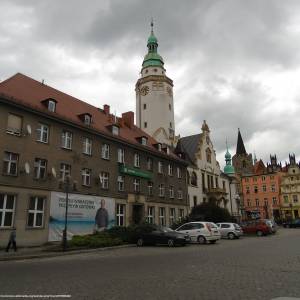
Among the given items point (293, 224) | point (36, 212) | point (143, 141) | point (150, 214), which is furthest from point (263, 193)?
point (36, 212)

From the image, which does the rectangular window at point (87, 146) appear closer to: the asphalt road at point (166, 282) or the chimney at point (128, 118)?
the chimney at point (128, 118)

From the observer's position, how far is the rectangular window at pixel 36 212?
26.6m

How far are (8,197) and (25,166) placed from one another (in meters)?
2.51

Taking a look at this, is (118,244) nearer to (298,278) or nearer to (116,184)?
(116,184)

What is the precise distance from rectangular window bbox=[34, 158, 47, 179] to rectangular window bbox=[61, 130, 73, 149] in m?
2.42

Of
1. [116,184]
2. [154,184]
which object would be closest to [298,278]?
[116,184]

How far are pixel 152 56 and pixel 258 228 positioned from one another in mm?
38546

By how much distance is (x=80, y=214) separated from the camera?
3072 centimetres

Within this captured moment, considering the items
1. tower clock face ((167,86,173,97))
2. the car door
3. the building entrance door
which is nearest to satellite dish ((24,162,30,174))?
the car door

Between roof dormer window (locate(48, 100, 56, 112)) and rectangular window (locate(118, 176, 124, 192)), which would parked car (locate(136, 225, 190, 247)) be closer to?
rectangular window (locate(118, 176, 124, 192))

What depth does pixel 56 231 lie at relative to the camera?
92.8ft

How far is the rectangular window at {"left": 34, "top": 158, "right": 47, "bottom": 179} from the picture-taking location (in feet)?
91.1

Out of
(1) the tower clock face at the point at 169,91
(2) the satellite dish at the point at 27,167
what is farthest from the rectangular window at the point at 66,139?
(1) the tower clock face at the point at 169,91

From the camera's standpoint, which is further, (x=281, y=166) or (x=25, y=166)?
(x=281, y=166)
